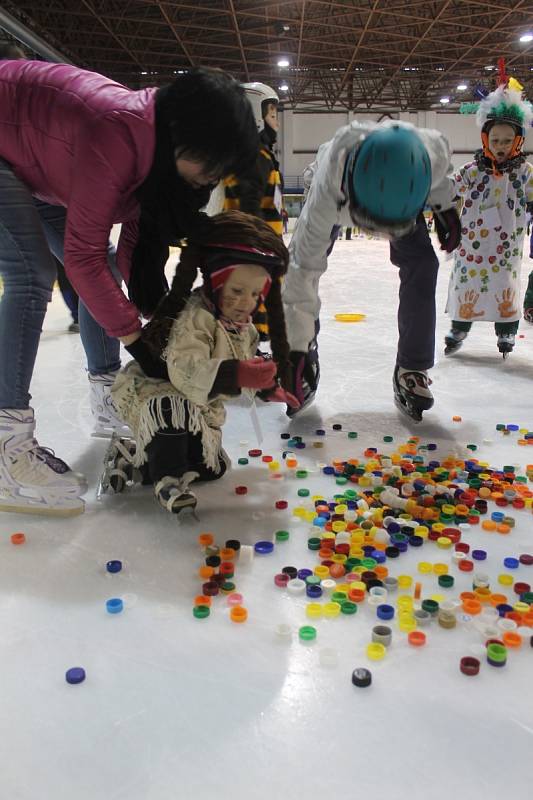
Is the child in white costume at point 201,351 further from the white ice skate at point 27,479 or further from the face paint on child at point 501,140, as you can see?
the face paint on child at point 501,140

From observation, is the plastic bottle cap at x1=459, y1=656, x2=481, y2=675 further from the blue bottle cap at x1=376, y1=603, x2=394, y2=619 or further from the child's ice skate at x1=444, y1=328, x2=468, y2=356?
the child's ice skate at x1=444, y1=328, x2=468, y2=356

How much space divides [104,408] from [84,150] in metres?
1.04

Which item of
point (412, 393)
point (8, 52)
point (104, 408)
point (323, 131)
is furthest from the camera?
point (323, 131)

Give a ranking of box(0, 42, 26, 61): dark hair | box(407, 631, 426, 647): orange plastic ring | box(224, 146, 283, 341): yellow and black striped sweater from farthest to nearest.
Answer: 1. box(224, 146, 283, 341): yellow and black striped sweater
2. box(0, 42, 26, 61): dark hair
3. box(407, 631, 426, 647): orange plastic ring

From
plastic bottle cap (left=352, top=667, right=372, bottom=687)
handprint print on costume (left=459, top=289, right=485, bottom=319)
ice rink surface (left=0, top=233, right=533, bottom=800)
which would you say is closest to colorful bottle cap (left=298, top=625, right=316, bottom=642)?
ice rink surface (left=0, top=233, right=533, bottom=800)

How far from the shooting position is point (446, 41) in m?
16.9

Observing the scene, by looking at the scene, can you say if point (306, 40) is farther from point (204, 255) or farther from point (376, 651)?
point (376, 651)

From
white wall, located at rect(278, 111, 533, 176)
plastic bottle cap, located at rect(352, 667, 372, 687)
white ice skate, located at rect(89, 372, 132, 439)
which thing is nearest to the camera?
plastic bottle cap, located at rect(352, 667, 372, 687)

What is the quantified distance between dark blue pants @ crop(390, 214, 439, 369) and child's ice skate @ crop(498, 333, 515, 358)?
101cm

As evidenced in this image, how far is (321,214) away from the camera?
2143 millimetres

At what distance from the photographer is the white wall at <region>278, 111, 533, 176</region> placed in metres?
Answer: 23.0

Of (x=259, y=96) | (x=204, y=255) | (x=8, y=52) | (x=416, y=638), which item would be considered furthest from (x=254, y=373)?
(x=259, y=96)

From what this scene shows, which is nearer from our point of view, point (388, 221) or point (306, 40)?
point (388, 221)

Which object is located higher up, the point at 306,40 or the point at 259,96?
the point at 306,40
